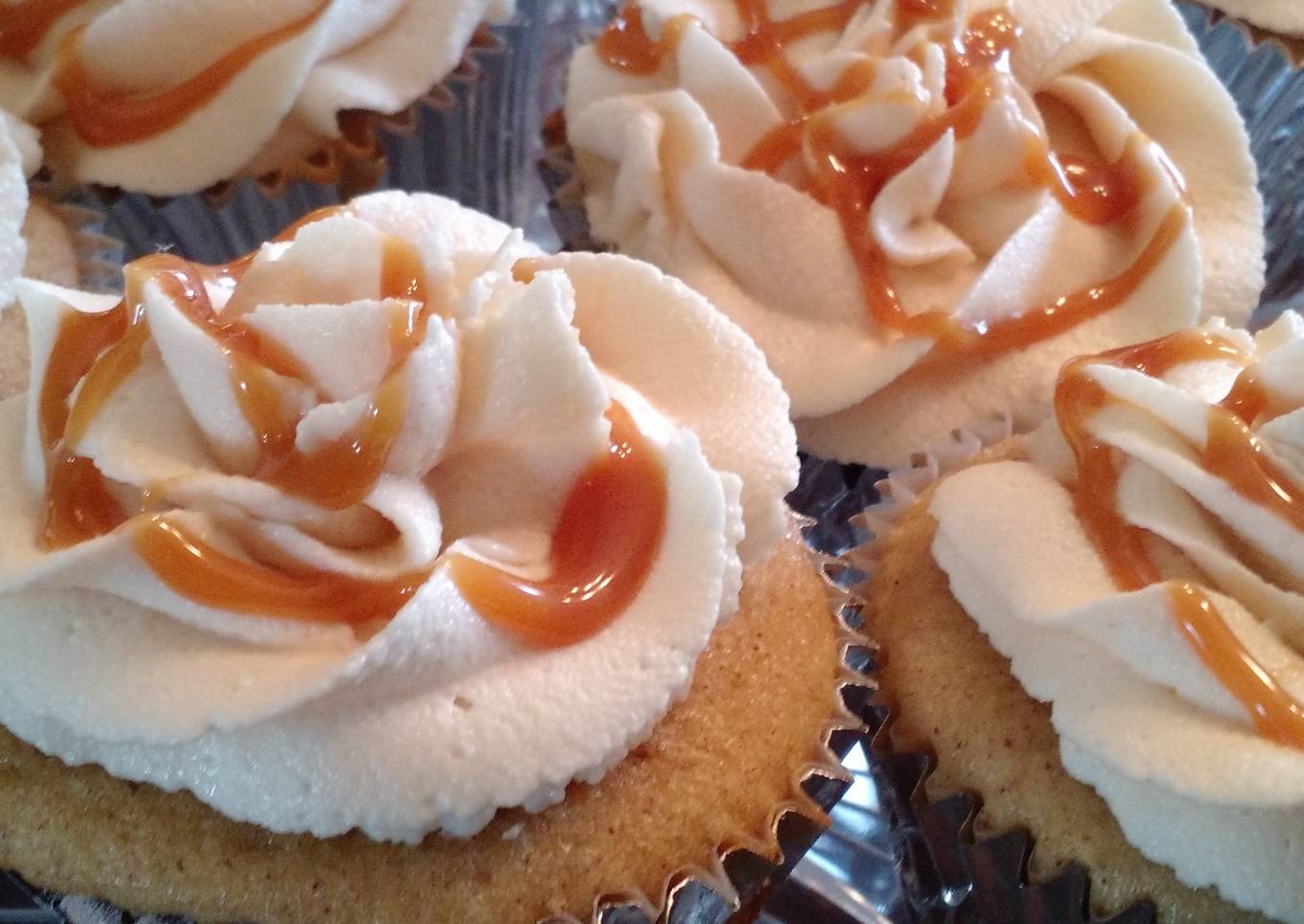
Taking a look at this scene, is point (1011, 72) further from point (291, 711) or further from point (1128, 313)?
point (291, 711)

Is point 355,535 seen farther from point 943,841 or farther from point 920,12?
point 920,12

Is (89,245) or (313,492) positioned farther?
(89,245)

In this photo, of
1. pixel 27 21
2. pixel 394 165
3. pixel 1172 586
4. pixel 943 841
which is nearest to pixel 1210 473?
pixel 1172 586

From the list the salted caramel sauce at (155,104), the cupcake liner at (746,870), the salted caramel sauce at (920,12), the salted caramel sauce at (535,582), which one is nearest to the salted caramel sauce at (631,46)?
the salted caramel sauce at (920,12)

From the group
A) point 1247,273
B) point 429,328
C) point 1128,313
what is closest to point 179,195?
point 429,328

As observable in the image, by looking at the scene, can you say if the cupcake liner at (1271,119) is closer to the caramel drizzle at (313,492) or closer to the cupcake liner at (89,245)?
the caramel drizzle at (313,492)
